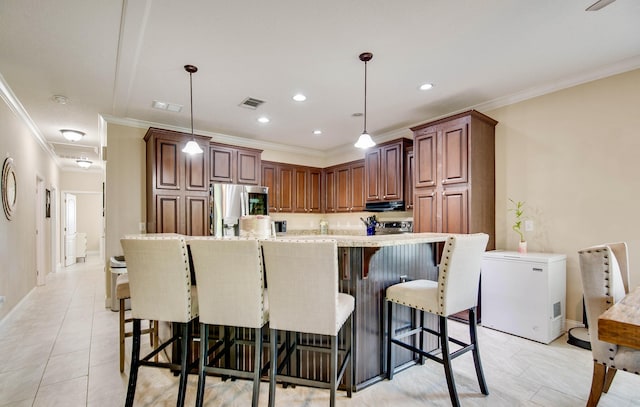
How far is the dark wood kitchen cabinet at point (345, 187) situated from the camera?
5.36 metres

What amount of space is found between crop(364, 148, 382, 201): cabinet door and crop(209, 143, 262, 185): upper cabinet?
6.05 ft

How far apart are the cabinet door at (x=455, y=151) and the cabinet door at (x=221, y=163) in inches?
122

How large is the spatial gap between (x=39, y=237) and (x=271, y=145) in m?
4.61

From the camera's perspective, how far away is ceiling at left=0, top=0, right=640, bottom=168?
2.06m

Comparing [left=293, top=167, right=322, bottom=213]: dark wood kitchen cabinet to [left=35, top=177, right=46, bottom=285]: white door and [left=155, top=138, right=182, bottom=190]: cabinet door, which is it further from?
[left=35, top=177, right=46, bottom=285]: white door

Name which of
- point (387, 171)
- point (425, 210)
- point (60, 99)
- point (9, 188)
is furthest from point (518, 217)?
point (9, 188)

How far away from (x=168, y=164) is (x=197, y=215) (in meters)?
0.80

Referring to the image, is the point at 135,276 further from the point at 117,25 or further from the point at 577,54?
the point at 577,54

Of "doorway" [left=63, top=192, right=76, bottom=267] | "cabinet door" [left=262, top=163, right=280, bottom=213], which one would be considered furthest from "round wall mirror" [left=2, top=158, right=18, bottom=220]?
"doorway" [left=63, top=192, right=76, bottom=267]

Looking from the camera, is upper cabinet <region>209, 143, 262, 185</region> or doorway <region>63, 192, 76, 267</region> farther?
doorway <region>63, 192, 76, 267</region>

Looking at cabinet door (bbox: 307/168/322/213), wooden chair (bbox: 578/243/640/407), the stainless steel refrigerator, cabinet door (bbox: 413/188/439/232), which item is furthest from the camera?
cabinet door (bbox: 307/168/322/213)

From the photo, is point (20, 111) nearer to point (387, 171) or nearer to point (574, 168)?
point (387, 171)

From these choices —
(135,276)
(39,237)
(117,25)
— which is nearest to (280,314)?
(135,276)

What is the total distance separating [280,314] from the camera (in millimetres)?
1718
